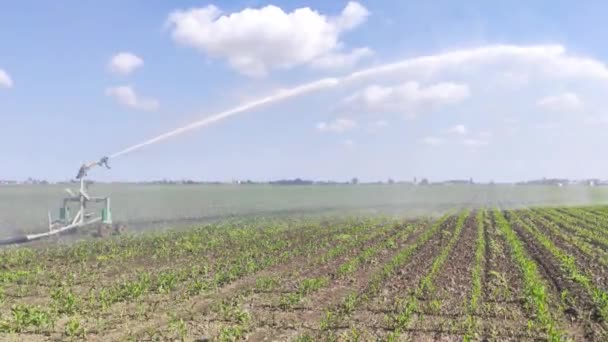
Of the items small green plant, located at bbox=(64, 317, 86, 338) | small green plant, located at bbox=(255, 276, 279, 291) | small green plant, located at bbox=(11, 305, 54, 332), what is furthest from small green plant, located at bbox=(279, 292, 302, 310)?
small green plant, located at bbox=(11, 305, 54, 332)

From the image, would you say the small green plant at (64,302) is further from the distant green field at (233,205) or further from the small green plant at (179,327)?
the distant green field at (233,205)

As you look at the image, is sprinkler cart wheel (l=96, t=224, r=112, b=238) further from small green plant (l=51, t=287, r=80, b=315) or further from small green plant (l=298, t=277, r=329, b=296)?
small green plant (l=298, t=277, r=329, b=296)

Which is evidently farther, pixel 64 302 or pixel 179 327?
pixel 64 302

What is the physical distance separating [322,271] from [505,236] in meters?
13.7

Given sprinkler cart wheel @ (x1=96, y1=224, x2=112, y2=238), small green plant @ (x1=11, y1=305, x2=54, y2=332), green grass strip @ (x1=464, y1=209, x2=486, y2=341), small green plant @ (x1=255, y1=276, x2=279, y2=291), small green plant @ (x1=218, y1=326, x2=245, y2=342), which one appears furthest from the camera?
sprinkler cart wheel @ (x1=96, y1=224, x2=112, y2=238)

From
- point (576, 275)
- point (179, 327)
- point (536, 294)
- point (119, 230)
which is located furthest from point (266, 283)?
point (119, 230)

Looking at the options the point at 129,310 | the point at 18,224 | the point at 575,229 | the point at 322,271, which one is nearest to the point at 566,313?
the point at 322,271

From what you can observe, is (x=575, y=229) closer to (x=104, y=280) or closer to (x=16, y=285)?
(x=104, y=280)

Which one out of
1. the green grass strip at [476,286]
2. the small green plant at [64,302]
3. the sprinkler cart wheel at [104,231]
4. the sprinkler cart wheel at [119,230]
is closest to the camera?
the green grass strip at [476,286]

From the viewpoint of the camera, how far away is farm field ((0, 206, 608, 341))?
9914mm

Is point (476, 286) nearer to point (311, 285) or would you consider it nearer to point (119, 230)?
point (311, 285)

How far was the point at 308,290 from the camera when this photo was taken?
43.7 feet

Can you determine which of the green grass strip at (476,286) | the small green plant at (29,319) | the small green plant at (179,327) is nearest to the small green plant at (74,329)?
the small green plant at (29,319)

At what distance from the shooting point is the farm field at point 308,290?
9.91 meters
